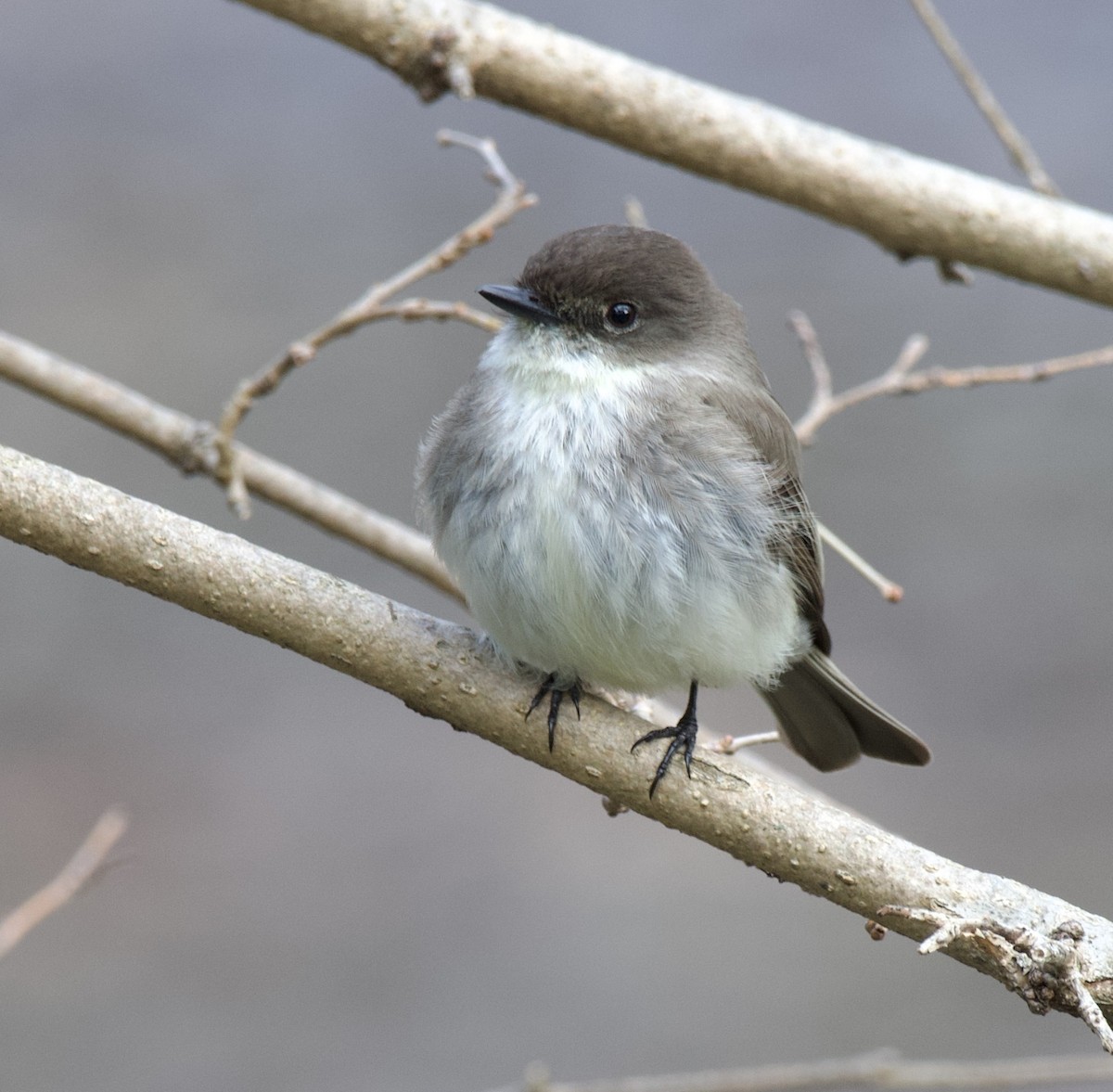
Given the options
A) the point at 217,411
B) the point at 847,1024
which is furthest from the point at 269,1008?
the point at 217,411

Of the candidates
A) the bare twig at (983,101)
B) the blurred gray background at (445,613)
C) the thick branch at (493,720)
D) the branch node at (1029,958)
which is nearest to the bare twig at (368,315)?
the thick branch at (493,720)

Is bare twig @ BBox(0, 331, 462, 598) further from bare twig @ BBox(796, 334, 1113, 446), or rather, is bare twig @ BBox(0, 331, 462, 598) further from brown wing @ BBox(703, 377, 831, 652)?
bare twig @ BBox(796, 334, 1113, 446)

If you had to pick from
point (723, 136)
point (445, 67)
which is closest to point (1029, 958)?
point (723, 136)

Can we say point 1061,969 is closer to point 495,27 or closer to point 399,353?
point 495,27

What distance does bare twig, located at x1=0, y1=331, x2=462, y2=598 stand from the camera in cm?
371

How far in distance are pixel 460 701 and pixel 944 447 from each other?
499 cm

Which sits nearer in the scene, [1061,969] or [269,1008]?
[1061,969]

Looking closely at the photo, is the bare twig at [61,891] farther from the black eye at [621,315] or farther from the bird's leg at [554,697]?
the black eye at [621,315]

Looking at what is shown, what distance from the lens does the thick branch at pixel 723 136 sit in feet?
12.1

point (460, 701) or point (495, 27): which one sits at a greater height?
point (495, 27)

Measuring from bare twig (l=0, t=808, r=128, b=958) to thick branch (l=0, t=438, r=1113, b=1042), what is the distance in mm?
624

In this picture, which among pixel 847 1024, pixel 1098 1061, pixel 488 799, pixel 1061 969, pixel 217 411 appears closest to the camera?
pixel 1061 969

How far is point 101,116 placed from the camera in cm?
806

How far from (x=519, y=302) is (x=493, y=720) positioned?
0.97m
